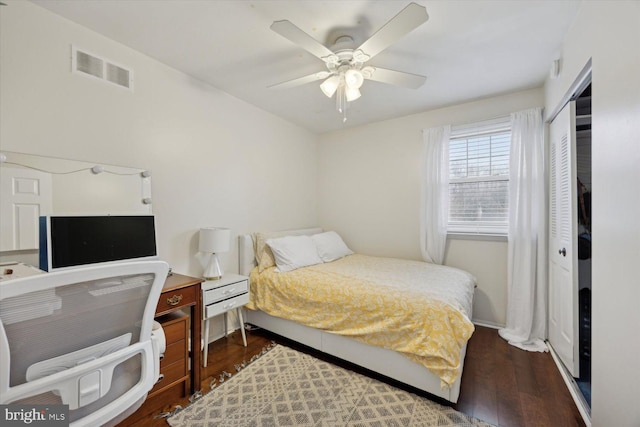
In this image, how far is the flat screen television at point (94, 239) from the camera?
1.50 meters

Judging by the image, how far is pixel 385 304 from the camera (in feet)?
6.37

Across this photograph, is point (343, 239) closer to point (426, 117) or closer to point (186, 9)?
point (426, 117)

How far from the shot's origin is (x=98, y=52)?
1857mm

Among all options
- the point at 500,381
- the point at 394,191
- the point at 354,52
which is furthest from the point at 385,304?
the point at 394,191

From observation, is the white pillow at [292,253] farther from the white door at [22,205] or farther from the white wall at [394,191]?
the white door at [22,205]

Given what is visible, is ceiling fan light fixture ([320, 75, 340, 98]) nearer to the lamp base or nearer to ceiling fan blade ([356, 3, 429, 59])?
ceiling fan blade ([356, 3, 429, 59])

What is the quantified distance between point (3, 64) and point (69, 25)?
0.47 meters

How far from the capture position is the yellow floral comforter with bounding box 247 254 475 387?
1.70 metres

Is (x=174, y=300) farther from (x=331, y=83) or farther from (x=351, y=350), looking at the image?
(x=331, y=83)

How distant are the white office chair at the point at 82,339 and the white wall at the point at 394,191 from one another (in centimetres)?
295

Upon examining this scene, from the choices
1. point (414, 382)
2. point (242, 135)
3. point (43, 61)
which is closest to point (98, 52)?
point (43, 61)

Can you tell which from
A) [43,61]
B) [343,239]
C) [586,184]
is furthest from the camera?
[343,239]

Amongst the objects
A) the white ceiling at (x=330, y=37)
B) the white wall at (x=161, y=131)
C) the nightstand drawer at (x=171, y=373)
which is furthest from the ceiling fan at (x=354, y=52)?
the nightstand drawer at (x=171, y=373)

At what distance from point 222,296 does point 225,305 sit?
9 centimetres
